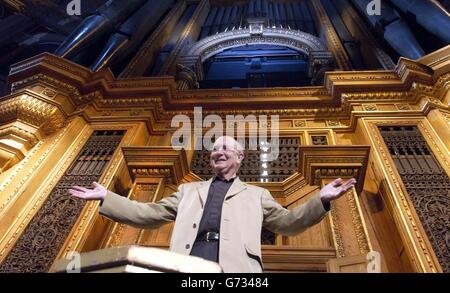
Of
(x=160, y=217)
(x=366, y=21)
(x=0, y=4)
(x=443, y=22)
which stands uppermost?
(x=0, y=4)

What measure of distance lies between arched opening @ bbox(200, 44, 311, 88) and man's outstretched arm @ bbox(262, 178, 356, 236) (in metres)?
6.18

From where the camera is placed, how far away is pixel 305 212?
234 cm

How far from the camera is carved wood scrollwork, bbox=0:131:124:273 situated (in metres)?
3.49

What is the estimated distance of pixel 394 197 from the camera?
3773mm

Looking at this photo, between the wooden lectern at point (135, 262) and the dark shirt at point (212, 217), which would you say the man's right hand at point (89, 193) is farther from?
the wooden lectern at point (135, 262)

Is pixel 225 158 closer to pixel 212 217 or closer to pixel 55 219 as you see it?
pixel 212 217

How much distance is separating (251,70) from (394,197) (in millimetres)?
5981

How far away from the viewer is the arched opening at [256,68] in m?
8.79

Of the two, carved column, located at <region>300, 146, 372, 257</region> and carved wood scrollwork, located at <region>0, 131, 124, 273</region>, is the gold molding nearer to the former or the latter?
carved wood scrollwork, located at <region>0, 131, 124, 273</region>

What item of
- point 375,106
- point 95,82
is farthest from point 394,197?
point 95,82

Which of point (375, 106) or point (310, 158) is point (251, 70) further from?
point (310, 158)

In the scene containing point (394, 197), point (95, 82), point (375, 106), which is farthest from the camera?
point (95, 82)
